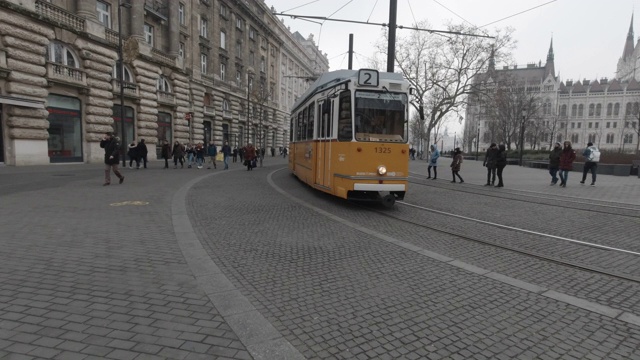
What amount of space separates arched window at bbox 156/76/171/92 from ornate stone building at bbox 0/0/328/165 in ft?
0.26

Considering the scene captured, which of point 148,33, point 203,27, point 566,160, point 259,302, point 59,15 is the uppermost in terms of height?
point 203,27

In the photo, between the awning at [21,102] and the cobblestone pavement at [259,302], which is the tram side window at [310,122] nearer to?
the cobblestone pavement at [259,302]

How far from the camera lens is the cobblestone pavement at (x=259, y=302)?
106 inches

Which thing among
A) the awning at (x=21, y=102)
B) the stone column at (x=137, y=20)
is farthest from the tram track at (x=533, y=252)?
the stone column at (x=137, y=20)

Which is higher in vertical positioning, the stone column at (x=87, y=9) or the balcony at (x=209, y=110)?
the stone column at (x=87, y=9)

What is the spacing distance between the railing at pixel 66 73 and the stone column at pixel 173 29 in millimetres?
9951

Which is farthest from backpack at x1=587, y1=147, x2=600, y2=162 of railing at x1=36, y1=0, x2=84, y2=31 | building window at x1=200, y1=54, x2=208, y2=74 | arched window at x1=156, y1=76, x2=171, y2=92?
building window at x1=200, y1=54, x2=208, y2=74

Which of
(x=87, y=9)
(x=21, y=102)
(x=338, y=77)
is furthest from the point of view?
(x=87, y=9)

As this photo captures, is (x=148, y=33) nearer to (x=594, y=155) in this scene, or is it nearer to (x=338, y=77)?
(x=338, y=77)

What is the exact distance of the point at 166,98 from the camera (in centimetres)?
2856

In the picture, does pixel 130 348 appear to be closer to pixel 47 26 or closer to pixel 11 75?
pixel 11 75

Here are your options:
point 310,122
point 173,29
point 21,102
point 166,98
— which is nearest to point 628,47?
point 173,29

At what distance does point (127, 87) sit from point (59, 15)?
5816mm

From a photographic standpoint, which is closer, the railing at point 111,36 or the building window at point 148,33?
the railing at point 111,36
